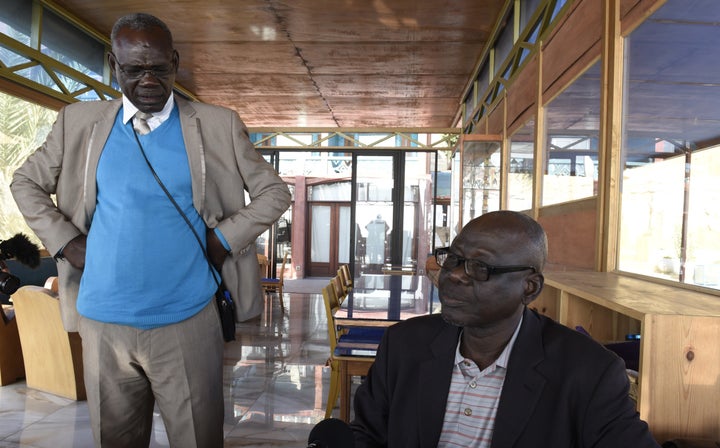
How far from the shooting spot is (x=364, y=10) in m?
5.53

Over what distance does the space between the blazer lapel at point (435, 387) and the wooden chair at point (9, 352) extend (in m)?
4.19

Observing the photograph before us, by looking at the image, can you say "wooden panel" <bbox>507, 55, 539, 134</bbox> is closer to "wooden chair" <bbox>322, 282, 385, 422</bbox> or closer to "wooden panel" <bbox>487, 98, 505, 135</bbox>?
"wooden panel" <bbox>487, 98, 505, 135</bbox>

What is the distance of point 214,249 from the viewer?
4.95 ft

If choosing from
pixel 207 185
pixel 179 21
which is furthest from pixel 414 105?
pixel 207 185

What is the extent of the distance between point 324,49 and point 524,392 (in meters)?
6.15

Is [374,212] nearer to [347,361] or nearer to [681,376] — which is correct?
[347,361]

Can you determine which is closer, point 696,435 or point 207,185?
point 696,435

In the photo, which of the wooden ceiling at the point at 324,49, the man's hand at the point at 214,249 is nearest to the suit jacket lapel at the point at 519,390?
the man's hand at the point at 214,249

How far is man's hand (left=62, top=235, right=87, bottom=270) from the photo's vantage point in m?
1.46

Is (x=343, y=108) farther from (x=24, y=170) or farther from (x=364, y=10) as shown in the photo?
(x=24, y=170)

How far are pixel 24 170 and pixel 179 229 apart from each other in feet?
1.60

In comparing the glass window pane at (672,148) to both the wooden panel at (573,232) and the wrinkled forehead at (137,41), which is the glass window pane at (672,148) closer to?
the wooden panel at (573,232)

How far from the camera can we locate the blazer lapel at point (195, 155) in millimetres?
1508

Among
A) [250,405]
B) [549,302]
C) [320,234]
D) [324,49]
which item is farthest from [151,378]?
[320,234]
